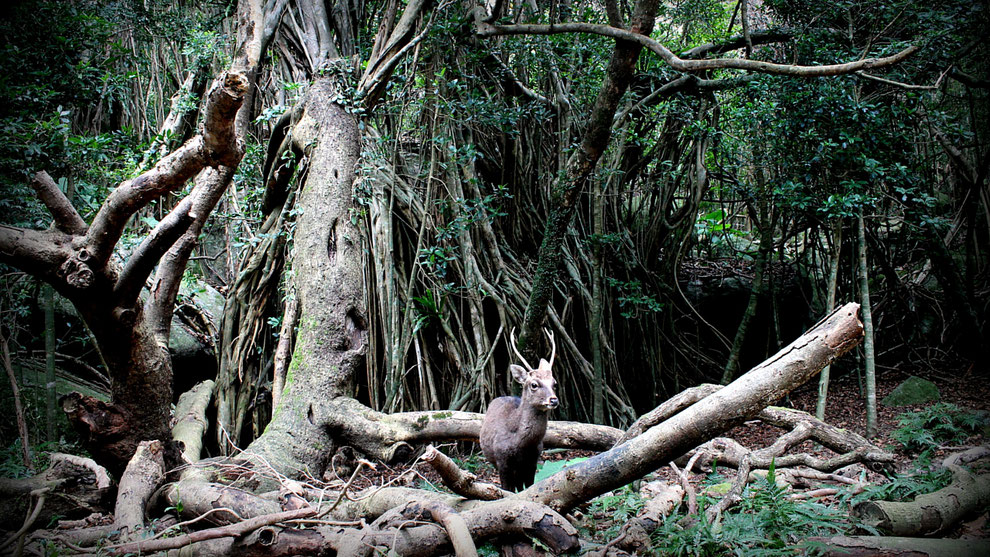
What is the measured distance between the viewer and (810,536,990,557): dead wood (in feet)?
5.96

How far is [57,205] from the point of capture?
245cm

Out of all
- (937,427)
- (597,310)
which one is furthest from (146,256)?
(937,427)

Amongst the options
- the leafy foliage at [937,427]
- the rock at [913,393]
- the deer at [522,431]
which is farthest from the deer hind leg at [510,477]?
the rock at [913,393]

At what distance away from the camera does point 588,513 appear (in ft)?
8.80

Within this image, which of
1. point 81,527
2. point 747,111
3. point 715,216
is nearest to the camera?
point 81,527

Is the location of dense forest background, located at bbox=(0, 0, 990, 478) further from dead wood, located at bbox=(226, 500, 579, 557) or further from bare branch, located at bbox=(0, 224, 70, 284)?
dead wood, located at bbox=(226, 500, 579, 557)

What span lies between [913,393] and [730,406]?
14.5 feet

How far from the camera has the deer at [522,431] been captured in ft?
9.87

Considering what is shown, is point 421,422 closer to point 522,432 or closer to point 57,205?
point 522,432

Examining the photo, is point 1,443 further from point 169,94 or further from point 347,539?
point 169,94

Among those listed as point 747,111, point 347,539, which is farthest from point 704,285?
point 347,539

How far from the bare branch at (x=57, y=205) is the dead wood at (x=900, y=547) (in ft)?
10.6

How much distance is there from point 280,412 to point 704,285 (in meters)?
5.03

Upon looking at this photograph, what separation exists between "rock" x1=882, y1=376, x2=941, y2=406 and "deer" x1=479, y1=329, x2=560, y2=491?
13.2 ft
